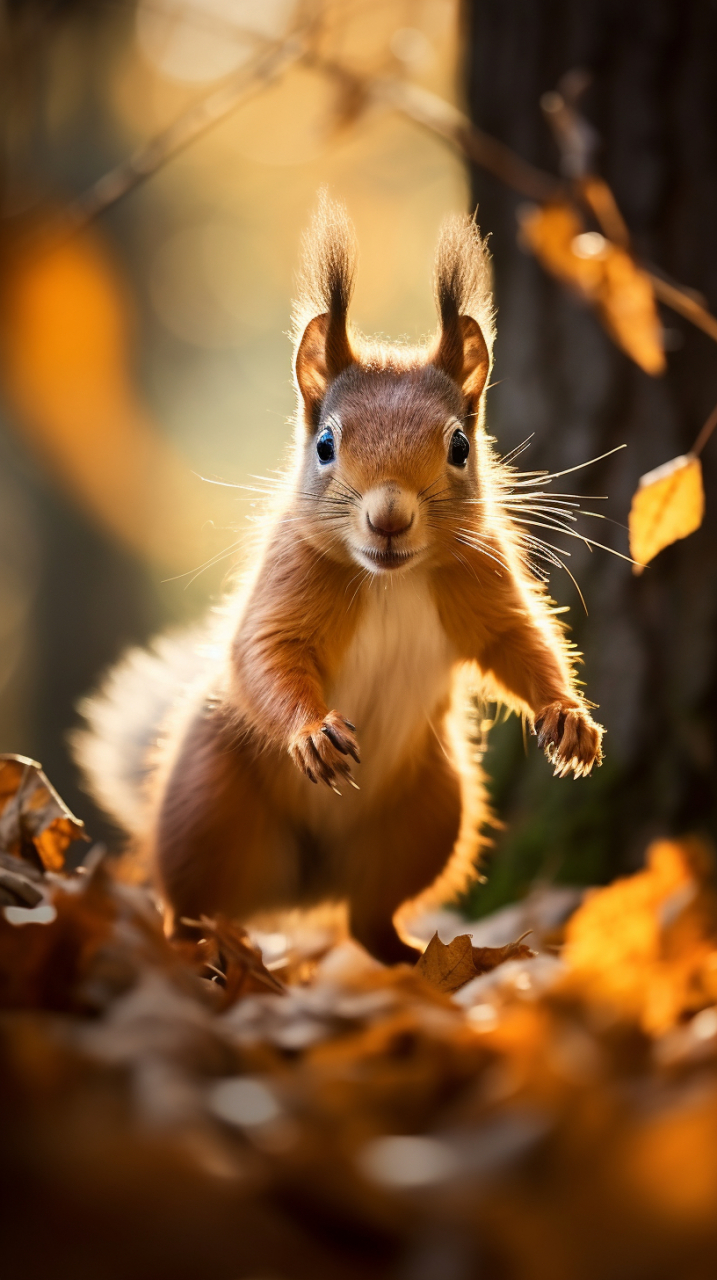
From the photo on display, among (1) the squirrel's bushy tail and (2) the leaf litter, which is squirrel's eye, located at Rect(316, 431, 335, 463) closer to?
(1) the squirrel's bushy tail

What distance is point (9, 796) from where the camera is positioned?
131 centimetres

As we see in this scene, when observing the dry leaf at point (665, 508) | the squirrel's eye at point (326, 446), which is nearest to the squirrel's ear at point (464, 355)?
the squirrel's eye at point (326, 446)

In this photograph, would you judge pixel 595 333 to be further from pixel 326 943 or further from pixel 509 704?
pixel 326 943

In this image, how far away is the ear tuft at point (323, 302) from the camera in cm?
142

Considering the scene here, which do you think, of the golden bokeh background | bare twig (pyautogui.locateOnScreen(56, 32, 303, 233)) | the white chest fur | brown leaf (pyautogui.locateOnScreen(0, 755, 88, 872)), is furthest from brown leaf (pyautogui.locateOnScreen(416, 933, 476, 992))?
the golden bokeh background

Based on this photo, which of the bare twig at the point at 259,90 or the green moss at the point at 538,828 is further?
the green moss at the point at 538,828

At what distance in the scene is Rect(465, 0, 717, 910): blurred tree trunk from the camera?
1.92 metres

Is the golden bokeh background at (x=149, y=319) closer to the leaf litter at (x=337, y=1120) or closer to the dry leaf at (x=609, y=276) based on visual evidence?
the dry leaf at (x=609, y=276)

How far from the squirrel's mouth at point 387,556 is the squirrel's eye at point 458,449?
0.19m

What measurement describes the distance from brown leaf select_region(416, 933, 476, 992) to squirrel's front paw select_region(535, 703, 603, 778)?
265 mm

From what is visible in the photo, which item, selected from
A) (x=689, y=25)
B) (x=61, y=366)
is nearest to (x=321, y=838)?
(x=689, y=25)

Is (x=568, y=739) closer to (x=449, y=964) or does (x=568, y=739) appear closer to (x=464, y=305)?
(x=449, y=964)

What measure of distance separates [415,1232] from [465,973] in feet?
2.14

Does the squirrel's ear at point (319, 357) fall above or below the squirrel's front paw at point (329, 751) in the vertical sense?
above
